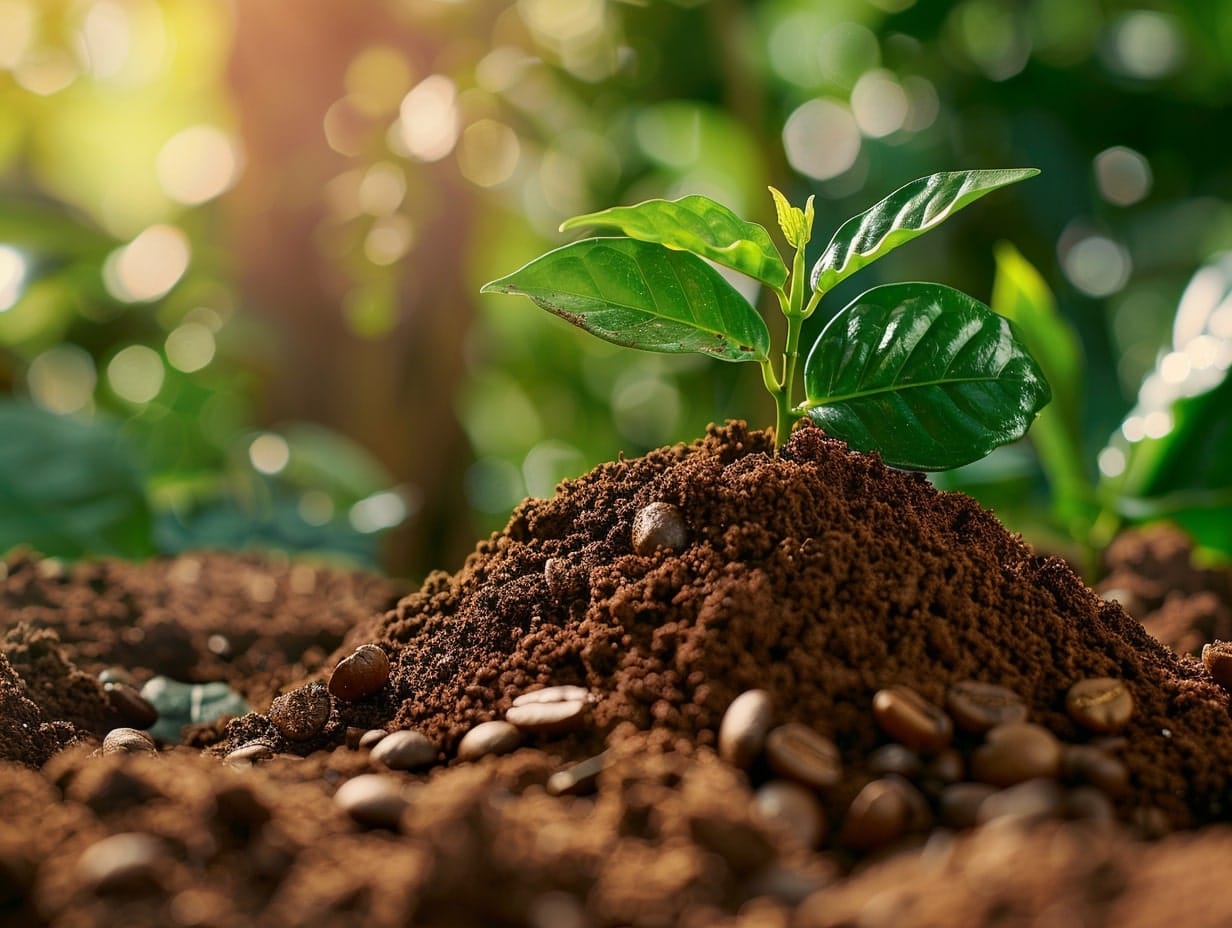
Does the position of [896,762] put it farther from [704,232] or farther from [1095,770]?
[704,232]

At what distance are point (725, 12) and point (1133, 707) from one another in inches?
66.4

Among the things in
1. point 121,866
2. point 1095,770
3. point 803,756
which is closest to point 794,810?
point 803,756

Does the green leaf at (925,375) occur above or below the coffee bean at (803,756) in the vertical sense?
above

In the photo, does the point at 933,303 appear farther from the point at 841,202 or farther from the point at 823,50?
the point at 823,50

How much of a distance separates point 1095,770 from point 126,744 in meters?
0.49

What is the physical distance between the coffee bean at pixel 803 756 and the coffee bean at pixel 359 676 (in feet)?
0.83

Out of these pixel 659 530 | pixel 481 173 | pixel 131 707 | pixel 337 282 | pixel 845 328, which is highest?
pixel 481 173

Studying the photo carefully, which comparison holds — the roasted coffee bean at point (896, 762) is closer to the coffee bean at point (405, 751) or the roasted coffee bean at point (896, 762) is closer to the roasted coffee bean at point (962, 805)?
the roasted coffee bean at point (962, 805)

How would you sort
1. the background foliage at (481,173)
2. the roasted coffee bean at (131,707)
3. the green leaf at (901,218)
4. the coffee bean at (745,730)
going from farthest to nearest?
the background foliage at (481,173)
the roasted coffee bean at (131,707)
the green leaf at (901,218)
the coffee bean at (745,730)

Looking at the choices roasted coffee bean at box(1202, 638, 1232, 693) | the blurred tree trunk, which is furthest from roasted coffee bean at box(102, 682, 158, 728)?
the blurred tree trunk

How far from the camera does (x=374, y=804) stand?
1.44 feet

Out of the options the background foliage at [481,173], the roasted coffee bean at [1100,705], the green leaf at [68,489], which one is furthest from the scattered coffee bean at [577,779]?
the background foliage at [481,173]

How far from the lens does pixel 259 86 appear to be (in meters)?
2.04

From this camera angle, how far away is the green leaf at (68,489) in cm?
118
